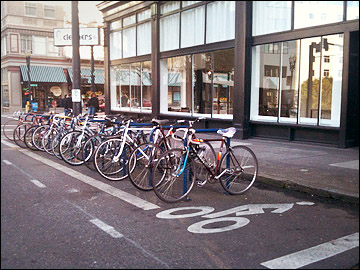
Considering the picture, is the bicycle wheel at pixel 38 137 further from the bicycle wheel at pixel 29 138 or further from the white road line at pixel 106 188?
the white road line at pixel 106 188

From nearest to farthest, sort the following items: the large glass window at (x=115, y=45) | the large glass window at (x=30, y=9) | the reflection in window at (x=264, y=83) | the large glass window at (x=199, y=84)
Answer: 1. the large glass window at (x=30, y=9)
2. the reflection in window at (x=264, y=83)
3. the large glass window at (x=199, y=84)
4. the large glass window at (x=115, y=45)

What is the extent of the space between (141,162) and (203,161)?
3.87 ft

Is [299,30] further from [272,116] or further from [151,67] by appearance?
[151,67]

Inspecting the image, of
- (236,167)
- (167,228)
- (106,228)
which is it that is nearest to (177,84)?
(236,167)

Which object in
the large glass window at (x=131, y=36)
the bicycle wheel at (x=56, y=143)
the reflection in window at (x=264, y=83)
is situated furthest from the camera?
the large glass window at (x=131, y=36)

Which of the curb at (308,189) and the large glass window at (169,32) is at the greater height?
the large glass window at (169,32)

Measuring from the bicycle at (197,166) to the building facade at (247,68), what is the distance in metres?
2.94

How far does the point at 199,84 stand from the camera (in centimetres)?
1523

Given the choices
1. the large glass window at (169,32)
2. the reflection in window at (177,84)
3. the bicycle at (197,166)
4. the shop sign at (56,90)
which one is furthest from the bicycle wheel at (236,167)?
the shop sign at (56,90)

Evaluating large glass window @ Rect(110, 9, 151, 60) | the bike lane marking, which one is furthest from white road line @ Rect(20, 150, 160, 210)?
large glass window @ Rect(110, 9, 151, 60)

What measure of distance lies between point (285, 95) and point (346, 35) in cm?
271

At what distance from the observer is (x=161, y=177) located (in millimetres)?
6066

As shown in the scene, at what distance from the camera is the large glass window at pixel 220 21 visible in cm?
1320

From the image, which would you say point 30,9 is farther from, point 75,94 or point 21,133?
point 75,94
